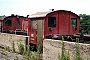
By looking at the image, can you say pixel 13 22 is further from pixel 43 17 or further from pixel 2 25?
pixel 43 17

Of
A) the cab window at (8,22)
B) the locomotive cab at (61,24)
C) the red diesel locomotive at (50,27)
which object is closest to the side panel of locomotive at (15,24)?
the cab window at (8,22)

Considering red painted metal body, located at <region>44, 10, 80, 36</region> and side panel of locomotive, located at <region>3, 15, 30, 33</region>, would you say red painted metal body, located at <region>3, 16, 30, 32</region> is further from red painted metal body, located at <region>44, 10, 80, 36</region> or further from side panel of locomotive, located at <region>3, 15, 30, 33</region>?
red painted metal body, located at <region>44, 10, 80, 36</region>

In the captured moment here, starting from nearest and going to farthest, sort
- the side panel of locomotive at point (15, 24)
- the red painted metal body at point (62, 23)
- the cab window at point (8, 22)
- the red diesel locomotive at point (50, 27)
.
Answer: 1. the red diesel locomotive at point (50, 27)
2. the red painted metal body at point (62, 23)
3. the side panel of locomotive at point (15, 24)
4. the cab window at point (8, 22)

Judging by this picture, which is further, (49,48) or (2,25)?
(2,25)

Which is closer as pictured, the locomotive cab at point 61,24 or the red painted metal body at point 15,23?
the locomotive cab at point 61,24

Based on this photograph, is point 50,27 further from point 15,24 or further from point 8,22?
point 15,24

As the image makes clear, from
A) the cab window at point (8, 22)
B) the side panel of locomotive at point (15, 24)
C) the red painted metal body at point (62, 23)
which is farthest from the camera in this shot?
the cab window at point (8, 22)

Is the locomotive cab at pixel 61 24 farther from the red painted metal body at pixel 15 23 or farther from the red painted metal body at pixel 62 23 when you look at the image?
the red painted metal body at pixel 15 23

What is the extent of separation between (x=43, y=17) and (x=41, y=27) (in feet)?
2.49

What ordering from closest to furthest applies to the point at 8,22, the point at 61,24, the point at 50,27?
the point at 50,27
the point at 61,24
the point at 8,22

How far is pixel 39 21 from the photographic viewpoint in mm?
13734

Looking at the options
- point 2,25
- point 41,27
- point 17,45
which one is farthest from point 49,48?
point 2,25

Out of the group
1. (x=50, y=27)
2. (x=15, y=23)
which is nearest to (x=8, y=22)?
(x=15, y=23)

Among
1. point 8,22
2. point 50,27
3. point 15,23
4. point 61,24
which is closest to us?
point 50,27
